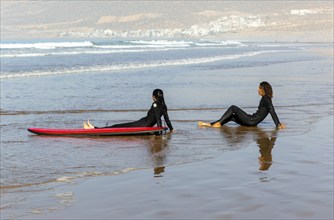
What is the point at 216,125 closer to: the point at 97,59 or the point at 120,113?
the point at 120,113

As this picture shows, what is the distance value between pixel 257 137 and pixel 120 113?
4.66 m

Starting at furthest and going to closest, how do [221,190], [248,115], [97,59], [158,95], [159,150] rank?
[97,59] < [248,115] < [158,95] < [159,150] < [221,190]

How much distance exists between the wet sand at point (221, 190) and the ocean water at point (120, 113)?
0.42 metres

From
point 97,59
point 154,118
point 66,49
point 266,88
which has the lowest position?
point 154,118

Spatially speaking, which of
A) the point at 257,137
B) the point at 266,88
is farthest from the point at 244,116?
the point at 257,137

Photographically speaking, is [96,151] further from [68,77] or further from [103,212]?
[68,77]

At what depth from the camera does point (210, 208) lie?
20.1 ft

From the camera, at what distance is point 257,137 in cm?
1106

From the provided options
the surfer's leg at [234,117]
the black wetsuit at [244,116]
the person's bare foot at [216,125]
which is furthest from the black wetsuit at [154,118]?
the black wetsuit at [244,116]

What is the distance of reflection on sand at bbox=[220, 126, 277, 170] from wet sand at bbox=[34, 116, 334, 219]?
0.07 meters

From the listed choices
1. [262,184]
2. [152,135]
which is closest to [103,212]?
[262,184]

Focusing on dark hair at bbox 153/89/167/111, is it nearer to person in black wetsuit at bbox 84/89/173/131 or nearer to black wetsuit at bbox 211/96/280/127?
person in black wetsuit at bbox 84/89/173/131

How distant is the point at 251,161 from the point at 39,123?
6066 mm

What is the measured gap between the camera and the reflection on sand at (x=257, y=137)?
9039 mm
